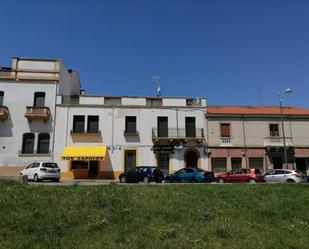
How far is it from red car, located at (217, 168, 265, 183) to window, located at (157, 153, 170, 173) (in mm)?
6562

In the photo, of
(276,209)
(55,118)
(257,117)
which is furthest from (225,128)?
(276,209)

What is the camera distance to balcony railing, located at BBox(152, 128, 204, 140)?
32.8 metres

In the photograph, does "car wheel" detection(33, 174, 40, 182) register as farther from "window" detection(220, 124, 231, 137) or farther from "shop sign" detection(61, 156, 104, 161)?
"window" detection(220, 124, 231, 137)

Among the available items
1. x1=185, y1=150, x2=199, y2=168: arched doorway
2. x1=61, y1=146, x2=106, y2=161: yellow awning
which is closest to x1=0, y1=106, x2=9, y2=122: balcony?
x1=61, y1=146, x2=106, y2=161: yellow awning

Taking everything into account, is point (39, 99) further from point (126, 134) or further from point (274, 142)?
point (274, 142)

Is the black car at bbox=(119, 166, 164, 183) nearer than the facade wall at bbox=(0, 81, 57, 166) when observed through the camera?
Yes

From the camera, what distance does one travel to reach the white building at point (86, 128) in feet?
103

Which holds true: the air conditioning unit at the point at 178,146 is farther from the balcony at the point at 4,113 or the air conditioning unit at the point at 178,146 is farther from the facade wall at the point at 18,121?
the balcony at the point at 4,113

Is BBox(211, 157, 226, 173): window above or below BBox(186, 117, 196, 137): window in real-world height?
below

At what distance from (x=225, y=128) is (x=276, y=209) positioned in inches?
910

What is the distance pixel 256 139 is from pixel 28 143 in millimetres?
24165

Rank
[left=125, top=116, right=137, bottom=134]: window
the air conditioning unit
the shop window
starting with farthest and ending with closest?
1. [left=125, top=116, right=137, bottom=134]: window
2. the air conditioning unit
3. the shop window

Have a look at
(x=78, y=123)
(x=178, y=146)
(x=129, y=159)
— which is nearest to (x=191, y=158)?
(x=178, y=146)

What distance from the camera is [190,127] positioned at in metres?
33.8
